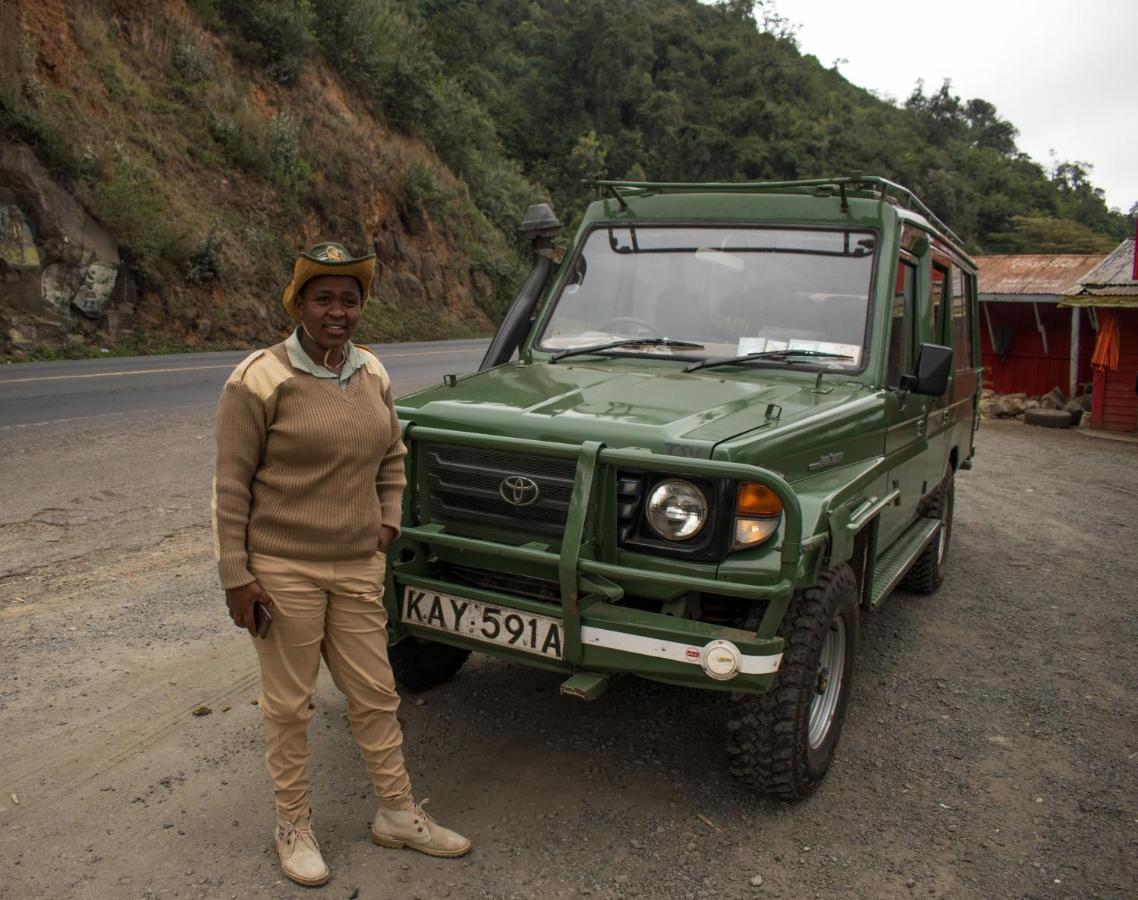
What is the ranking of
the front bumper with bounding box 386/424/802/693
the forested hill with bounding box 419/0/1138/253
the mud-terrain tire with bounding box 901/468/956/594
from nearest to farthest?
the front bumper with bounding box 386/424/802/693 → the mud-terrain tire with bounding box 901/468/956/594 → the forested hill with bounding box 419/0/1138/253

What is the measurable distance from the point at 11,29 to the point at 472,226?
16.8 metres

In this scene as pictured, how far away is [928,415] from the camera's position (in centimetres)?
544

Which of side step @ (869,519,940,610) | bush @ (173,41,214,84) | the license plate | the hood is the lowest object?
side step @ (869,519,940,610)

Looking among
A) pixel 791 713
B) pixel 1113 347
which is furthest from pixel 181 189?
pixel 791 713

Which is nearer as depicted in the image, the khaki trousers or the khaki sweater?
the khaki sweater

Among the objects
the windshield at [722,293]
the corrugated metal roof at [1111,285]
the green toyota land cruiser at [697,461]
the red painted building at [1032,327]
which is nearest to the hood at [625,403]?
the green toyota land cruiser at [697,461]

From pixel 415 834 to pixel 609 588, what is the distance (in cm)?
101

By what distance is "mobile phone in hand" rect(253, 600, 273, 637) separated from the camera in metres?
2.92

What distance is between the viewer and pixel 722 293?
15.4 feet

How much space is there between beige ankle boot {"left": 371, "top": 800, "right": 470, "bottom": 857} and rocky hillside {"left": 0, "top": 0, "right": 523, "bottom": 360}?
16.3 meters

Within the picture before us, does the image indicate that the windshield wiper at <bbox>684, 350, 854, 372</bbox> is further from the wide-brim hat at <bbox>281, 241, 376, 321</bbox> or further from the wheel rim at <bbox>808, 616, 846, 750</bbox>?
the wide-brim hat at <bbox>281, 241, 376, 321</bbox>

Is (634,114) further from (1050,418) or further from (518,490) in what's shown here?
(518,490)

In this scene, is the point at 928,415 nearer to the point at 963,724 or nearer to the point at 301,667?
the point at 963,724

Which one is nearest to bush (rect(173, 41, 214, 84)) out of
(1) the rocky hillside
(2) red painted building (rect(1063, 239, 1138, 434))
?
(1) the rocky hillside
